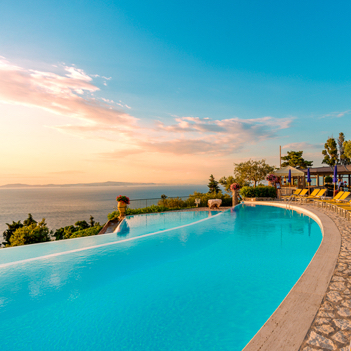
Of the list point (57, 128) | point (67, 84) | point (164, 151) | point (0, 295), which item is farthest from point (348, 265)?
point (164, 151)

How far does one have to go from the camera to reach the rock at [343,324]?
2.49 meters

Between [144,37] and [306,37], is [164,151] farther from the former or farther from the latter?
[306,37]

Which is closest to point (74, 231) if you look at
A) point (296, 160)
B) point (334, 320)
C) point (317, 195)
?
point (317, 195)

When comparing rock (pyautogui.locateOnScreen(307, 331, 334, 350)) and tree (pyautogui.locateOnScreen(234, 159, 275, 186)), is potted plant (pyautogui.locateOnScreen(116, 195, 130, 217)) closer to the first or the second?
rock (pyautogui.locateOnScreen(307, 331, 334, 350))

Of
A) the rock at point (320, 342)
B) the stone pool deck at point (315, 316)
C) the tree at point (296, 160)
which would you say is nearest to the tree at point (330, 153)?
the tree at point (296, 160)

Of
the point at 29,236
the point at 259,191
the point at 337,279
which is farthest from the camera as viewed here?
the point at 259,191

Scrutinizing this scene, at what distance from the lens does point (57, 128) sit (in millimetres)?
16672

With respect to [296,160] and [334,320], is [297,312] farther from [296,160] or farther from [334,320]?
[296,160]

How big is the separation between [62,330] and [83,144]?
16689mm

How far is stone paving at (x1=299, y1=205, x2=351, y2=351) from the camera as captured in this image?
2.23 m

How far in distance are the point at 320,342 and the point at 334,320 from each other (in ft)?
1.79

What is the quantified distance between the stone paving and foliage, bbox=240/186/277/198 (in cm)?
1662

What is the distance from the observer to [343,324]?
8.32 feet

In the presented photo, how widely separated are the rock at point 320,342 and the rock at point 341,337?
4.1 inches
